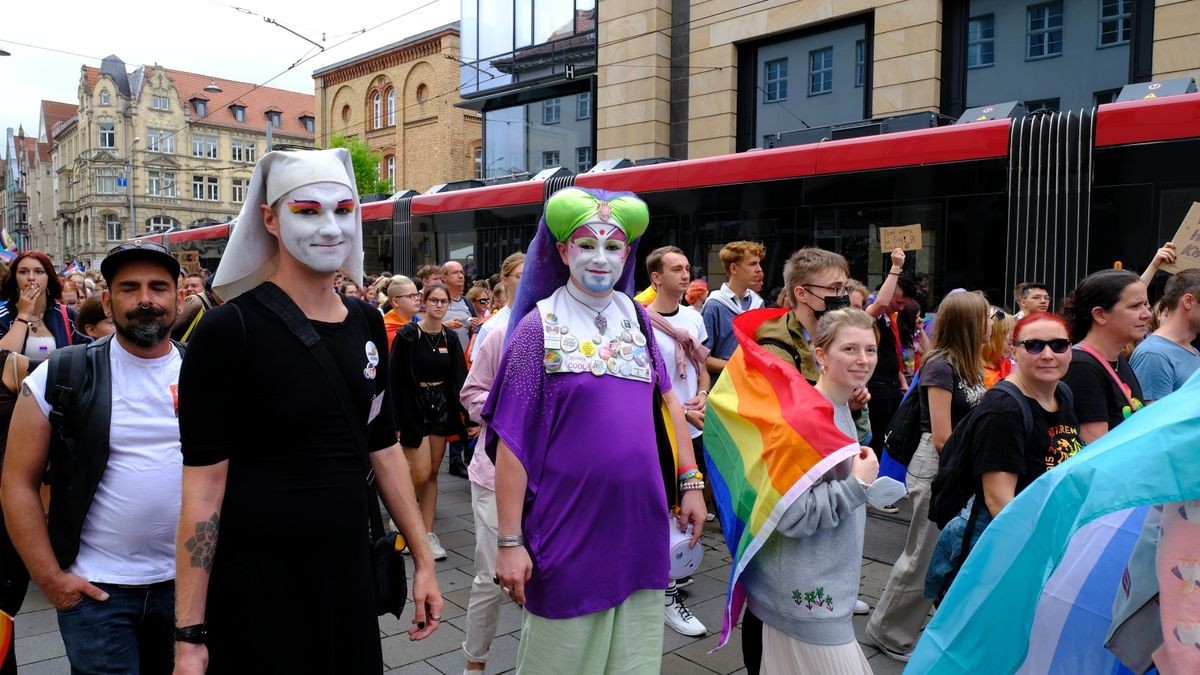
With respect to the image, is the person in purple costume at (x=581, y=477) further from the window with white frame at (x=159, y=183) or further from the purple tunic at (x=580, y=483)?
the window with white frame at (x=159, y=183)

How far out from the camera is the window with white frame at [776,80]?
56.0 feet

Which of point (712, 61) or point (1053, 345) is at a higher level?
point (712, 61)

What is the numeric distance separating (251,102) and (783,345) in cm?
7286

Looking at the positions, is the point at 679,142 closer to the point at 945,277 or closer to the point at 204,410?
the point at 945,277

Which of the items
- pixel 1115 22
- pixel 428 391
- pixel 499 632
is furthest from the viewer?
pixel 1115 22

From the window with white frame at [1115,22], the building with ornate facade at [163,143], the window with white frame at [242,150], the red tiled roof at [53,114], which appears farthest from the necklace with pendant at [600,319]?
the red tiled roof at [53,114]

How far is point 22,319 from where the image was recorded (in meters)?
4.68

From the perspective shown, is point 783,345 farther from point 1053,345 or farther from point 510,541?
point 510,541

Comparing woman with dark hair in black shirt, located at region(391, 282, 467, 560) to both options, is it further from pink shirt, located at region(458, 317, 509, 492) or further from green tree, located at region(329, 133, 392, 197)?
green tree, located at region(329, 133, 392, 197)

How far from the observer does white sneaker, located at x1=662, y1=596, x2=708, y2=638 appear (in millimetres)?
4246

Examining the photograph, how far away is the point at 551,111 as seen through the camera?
21.8 m

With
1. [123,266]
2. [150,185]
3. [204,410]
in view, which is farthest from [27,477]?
[150,185]

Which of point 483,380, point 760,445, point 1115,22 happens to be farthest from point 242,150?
point 760,445

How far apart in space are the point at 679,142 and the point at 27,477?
17.5 meters
